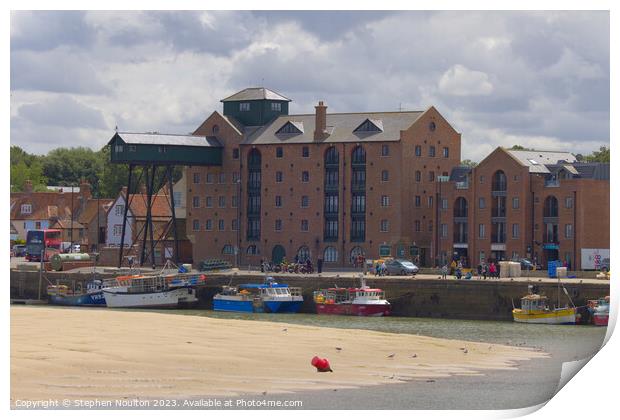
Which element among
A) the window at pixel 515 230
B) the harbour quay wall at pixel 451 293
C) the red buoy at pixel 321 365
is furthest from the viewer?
the window at pixel 515 230

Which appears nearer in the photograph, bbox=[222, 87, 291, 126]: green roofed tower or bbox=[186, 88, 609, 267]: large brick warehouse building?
bbox=[186, 88, 609, 267]: large brick warehouse building

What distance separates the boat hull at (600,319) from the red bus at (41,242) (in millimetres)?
66076

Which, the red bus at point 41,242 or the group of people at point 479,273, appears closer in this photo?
the group of people at point 479,273

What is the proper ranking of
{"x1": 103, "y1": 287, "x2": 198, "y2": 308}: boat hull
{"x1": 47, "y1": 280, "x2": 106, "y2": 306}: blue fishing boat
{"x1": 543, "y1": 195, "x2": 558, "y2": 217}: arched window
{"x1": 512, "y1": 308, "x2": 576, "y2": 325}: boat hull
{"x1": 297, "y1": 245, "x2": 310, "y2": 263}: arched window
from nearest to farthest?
{"x1": 512, "y1": 308, "x2": 576, "y2": 325}: boat hull → {"x1": 103, "y1": 287, "x2": 198, "y2": 308}: boat hull → {"x1": 47, "y1": 280, "x2": 106, "y2": 306}: blue fishing boat → {"x1": 543, "y1": 195, "x2": 558, "y2": 217}: arched window → {"x1": 297, "y1": 245, "x2": 310, "y2": 263}: arched window

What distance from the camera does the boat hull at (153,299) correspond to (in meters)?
102

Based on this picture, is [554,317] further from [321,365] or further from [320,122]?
[320,122]

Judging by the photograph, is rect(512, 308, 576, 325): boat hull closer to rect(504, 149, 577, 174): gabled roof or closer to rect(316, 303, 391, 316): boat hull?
rect(316, 303, 391, 316): boat hull

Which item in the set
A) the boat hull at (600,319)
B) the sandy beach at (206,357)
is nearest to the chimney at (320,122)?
the boat hull at (600,319)

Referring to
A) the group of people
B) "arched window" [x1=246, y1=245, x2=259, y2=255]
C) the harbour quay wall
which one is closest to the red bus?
"arched window" [x1=246, y1=245, x2=259, y2=255]

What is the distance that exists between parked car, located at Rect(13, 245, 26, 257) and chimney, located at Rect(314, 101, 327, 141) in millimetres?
42222

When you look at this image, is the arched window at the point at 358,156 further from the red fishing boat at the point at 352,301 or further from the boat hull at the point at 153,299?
the red fishing boat at the point at 352,301

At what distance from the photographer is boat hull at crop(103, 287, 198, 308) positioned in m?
102

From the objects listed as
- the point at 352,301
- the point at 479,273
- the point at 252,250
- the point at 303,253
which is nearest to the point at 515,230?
the point at 479,273

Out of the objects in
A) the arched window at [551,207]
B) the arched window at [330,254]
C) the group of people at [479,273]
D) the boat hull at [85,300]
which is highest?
the arched window at [551,207]
